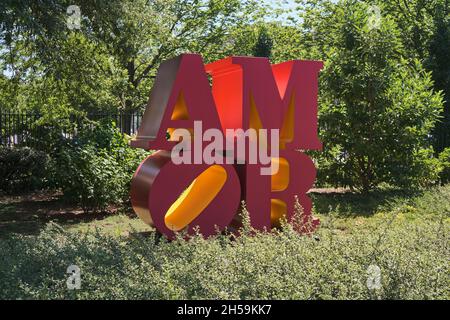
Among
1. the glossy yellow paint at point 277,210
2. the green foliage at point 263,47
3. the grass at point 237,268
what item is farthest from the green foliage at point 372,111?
the grass at point 237,268

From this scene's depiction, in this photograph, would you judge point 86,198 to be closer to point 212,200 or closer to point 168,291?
point 212,200

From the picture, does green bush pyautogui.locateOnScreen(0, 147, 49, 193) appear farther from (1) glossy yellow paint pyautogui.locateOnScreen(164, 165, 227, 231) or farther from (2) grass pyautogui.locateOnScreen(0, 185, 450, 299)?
(2) grass pyautogui.locateOnScreen(0, 185, 450, 299)

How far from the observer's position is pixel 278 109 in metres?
7.20

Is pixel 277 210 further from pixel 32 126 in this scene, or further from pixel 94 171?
pixel 32 126

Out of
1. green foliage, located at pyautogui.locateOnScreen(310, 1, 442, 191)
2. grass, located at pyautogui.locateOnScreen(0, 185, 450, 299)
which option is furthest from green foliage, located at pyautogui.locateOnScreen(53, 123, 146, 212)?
green foliage, located at pyautogui.locateOnScreen(310, 1, 442, 191)

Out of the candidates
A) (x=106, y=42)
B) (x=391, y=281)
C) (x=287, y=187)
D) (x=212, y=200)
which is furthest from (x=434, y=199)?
(x=106, y=42)

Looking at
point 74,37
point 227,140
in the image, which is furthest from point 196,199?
point 74,37

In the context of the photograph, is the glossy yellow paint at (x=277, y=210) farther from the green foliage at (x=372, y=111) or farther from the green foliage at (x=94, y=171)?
the green foliage at (x=372, y=111)

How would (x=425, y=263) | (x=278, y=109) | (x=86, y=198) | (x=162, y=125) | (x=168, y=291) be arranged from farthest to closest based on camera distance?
(x=86, y=198)
(x=278, y=109)
(x=162, y=125)
(x=425, y=263)
(x=168, y=291)

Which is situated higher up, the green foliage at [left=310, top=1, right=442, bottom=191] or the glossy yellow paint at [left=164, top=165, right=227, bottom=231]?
the green foliage at [left=310, top=1, right=442, bottom=191]

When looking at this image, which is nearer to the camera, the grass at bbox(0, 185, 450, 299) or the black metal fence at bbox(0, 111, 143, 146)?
the grass at bbox(0, 185, 450, 299)

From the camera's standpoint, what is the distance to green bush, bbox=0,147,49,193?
1054 centimetres

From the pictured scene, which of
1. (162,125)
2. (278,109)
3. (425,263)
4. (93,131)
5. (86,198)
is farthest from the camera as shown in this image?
(93,131)

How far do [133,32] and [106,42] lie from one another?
0.59 m
